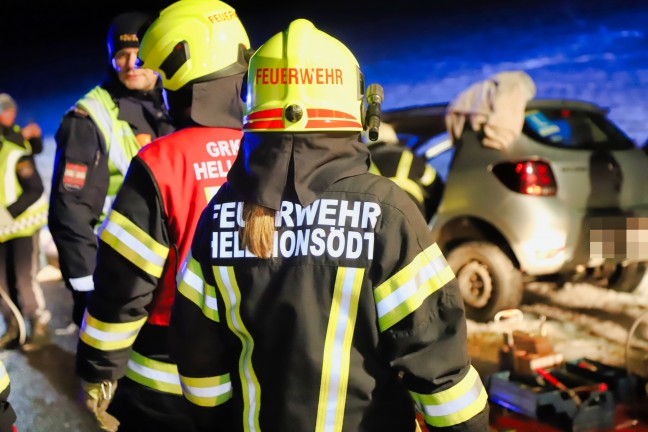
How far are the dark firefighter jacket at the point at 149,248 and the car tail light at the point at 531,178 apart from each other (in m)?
1.99

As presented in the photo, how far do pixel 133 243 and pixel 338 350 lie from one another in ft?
2.73

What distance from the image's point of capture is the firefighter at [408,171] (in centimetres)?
394

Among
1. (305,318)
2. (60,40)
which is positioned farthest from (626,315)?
(60,40)

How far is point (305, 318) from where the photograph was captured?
1462 mm

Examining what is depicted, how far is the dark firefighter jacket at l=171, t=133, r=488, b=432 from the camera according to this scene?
4.77 ft

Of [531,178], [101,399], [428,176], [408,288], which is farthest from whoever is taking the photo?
[428,176]

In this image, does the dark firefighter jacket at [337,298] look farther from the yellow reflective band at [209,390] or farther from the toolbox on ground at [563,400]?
the toolbox on ground at [563,400]

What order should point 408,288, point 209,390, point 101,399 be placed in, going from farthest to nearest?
point 101,399 → point 209,390 → point 408,288

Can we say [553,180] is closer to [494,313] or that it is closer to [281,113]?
[494,313]

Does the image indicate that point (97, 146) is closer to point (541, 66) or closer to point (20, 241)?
point (20, 241)

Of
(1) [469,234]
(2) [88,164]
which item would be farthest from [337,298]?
(1) [469,234]

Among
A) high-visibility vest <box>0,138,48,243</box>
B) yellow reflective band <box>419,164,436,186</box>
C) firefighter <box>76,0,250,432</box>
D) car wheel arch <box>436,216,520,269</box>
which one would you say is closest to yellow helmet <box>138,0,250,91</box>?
firefighter <box>76,0,250,432</box>

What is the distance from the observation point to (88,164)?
3.25 meters

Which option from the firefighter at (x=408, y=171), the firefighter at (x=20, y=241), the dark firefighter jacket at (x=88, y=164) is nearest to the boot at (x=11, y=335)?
the firefighter at (x=20, y=241)
